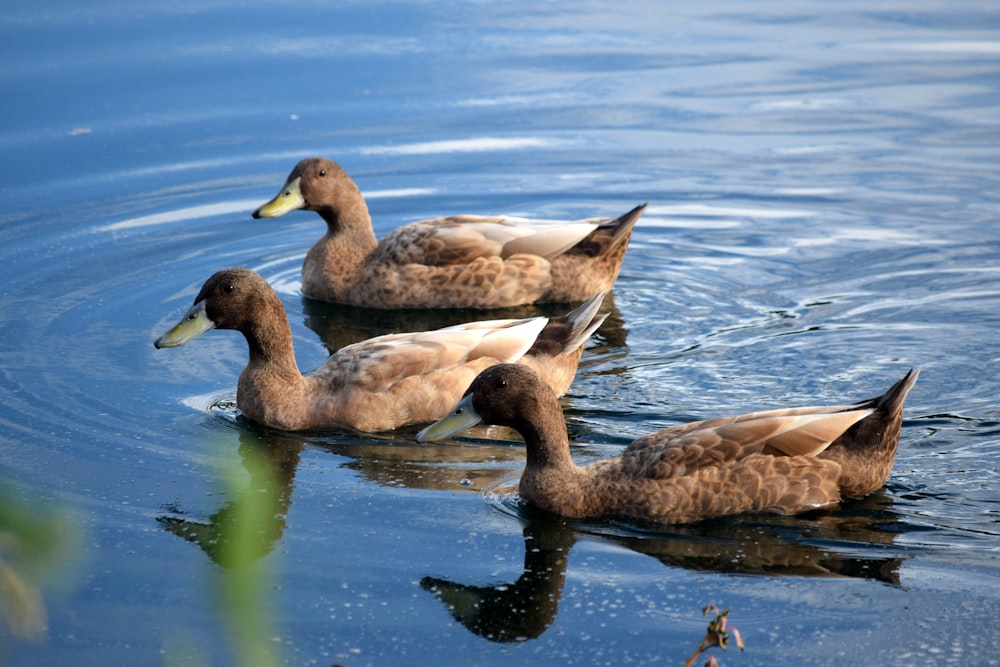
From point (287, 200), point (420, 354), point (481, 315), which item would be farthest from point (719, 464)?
point (287, 200)

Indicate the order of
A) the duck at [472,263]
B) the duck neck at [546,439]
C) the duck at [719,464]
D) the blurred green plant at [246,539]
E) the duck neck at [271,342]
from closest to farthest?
the blurred green plant at [246,539] < the duck at [719,464] < the duck neck at [546,439] < the duck neck at [271,342] < the duck at [472,263]

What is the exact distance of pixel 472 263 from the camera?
10430 millimetres

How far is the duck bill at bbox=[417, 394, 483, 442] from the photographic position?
7.13 m

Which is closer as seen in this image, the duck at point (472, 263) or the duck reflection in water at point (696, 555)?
the duck reflection in water at point (696, 555)

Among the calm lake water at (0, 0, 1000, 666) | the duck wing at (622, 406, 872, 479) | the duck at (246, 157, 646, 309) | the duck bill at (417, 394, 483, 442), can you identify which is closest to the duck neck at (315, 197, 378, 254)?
the duck at (246, 157, 646, 309)

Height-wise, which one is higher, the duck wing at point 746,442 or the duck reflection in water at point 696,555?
the duck wing at point 746,442

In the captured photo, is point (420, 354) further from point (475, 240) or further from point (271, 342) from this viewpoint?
point (475, 240)

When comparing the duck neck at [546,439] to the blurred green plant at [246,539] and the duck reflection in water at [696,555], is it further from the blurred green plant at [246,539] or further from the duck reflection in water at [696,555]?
the blurred green plant at [246,539]

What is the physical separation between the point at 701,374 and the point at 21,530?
662 cm

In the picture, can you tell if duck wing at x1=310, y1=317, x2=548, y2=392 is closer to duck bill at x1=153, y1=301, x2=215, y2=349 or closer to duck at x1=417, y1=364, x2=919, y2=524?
duck bill at x1=153, y1=301, x2=215, y2=349

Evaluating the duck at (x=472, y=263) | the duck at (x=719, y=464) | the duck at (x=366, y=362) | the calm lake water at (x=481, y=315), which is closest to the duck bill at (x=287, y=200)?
the duck at (x=472, y=263)

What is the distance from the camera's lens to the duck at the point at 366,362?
318 inches

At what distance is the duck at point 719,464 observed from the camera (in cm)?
670

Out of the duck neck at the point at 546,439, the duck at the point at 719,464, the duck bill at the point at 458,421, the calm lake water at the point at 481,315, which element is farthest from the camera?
the duck bill at the point at 458,421
